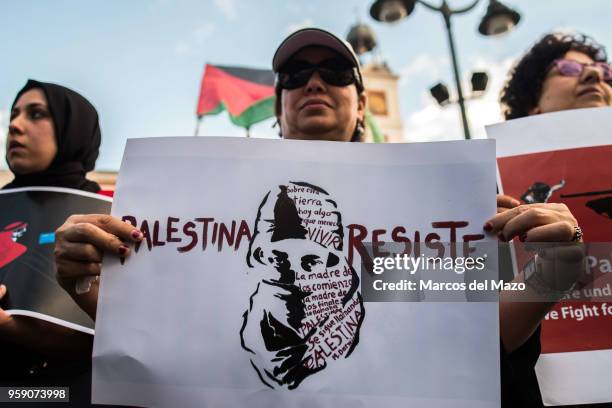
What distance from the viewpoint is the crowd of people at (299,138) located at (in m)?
1.03

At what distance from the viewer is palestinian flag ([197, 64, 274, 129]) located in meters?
8.82

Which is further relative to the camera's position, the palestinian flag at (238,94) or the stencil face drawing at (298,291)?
the palestinian flag at (238,94)

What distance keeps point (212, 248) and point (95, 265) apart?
283 millimetres

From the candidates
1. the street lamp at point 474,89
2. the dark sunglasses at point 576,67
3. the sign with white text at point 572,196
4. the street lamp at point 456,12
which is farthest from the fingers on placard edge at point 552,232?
the street lamp at point 474,89

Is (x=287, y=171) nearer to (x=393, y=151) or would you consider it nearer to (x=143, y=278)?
(x=393, y=151)

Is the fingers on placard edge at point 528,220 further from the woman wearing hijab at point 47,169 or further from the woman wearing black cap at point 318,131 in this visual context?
the woman wearing hijab at point 47,169

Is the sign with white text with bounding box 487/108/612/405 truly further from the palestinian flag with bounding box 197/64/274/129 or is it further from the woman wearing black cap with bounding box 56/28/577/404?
the palestinian flag with bounding box 197/64/274/129

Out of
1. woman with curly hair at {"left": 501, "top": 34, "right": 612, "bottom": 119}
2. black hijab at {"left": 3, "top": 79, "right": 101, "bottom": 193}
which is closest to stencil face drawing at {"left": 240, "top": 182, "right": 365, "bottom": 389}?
black hijab at {"left": 3, "top": 79, "right": 101, "bottom": 193}

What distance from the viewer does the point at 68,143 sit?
68.9 inches

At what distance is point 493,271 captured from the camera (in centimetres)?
102

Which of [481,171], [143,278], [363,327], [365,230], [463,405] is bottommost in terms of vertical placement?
[463,405]

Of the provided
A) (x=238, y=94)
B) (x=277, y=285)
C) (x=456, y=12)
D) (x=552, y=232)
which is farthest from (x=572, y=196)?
(x=238, y=94)

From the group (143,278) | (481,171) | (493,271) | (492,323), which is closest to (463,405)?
(492,323)

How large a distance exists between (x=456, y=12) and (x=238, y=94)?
448 cm
